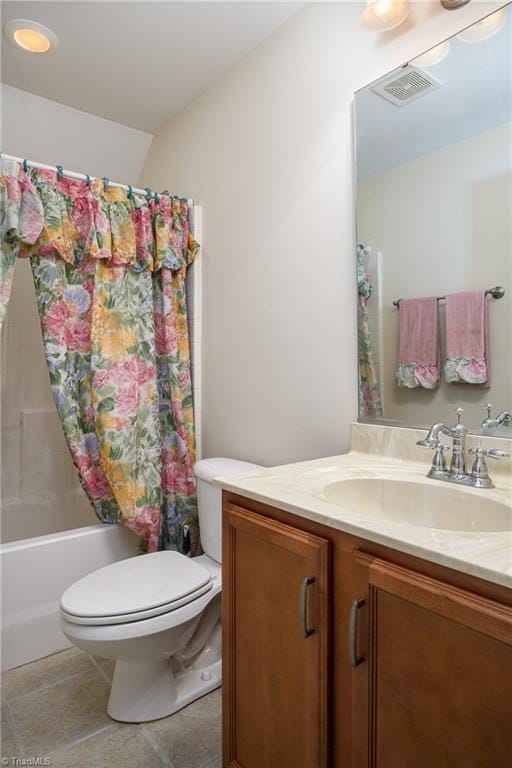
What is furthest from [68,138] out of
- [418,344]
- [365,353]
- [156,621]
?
[156,621]

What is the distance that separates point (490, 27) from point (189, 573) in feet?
6.00

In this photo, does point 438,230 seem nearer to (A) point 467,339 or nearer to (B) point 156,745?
(A) point 467,339

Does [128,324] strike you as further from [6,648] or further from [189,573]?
[6,648]

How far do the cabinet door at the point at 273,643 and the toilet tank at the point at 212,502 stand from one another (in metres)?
0.59

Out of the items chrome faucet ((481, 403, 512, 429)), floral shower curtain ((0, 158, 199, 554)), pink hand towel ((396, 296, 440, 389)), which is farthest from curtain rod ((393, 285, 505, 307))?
floral shower curtain ((0, 158, 199, 554))

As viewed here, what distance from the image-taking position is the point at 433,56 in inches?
52.4

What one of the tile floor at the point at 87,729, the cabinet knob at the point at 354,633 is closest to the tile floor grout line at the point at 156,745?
the tile floor at the point at 87,729

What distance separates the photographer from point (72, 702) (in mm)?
1590

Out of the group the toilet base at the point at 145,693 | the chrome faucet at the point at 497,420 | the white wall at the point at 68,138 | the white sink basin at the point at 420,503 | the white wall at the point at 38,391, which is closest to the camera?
the white sink basin at the point at 420,503

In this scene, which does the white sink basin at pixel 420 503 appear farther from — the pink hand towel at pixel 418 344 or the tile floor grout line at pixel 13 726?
the tile floor grout line at pixel 13 726

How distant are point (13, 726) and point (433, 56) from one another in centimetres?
242

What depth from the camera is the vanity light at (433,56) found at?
4.30 ft

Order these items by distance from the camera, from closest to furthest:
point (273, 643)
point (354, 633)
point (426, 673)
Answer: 1. point (426, 673)
2. point (354, 633)
3. point (273, 643)

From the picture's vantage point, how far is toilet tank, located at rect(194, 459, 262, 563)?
1.79m
